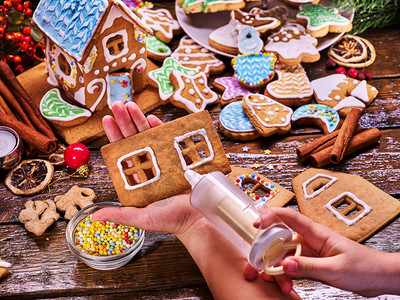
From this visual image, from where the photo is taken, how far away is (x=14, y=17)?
67.9 inches

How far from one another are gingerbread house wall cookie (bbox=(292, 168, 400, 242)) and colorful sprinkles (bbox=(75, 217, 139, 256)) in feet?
1.72

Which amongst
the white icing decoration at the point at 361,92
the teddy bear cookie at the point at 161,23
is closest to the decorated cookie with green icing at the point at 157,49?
the teddy bear cookie at the point at 161,23

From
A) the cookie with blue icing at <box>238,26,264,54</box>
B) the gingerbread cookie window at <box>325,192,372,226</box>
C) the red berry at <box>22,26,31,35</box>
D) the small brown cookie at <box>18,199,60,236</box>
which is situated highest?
the red berry at <box>22,26,31,35</box>

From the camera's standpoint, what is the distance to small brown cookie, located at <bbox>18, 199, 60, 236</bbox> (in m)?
1.27

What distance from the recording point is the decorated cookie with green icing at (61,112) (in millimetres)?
1519

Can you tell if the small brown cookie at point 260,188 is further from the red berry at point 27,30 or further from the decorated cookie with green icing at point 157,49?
the red berry at point 27,30

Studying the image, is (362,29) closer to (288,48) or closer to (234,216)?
(288,48)

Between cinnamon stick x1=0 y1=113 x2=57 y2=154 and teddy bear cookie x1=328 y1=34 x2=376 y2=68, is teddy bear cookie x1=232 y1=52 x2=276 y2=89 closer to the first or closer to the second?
teddy bear cookie x1=328 y1=34 x2=376 y2=68

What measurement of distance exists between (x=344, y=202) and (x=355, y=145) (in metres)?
0.22

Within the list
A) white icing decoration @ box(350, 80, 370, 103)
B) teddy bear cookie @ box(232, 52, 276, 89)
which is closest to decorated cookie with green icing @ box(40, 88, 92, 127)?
teddy bear cookie @ box(232, 52, 276, 89)

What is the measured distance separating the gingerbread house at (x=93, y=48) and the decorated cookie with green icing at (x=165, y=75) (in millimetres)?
→ 57

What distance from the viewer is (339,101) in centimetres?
163

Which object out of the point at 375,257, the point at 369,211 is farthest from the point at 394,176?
the point at 375,257

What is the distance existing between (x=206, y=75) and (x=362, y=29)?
29.9 inches
